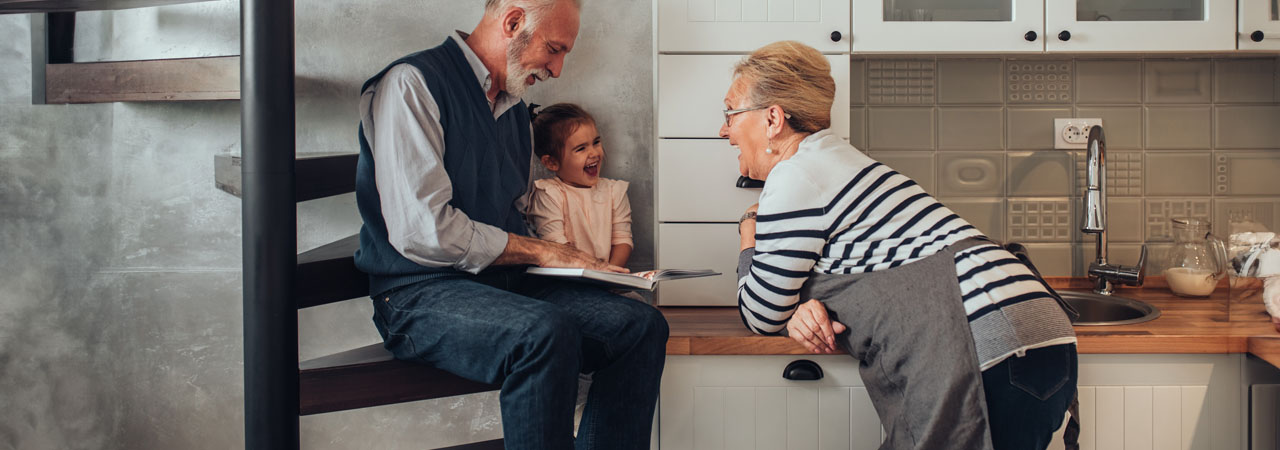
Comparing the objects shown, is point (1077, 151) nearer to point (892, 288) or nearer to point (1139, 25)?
point (1139, 25)

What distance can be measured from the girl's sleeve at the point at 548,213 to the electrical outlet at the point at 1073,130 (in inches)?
57.0

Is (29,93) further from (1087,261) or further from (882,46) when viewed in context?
(1087,261)

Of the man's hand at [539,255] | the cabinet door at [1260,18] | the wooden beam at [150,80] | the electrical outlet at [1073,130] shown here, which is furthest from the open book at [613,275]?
the cabinet door at [1260,18]

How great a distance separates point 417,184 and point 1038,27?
1565 mm

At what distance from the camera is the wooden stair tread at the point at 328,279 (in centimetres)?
163

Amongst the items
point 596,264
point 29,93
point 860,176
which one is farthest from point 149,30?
point 860,176

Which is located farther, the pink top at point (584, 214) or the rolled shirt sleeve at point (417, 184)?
the pink top at point (584, 214)

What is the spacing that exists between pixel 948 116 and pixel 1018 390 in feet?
3.75

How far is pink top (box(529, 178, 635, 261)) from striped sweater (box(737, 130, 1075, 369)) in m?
0.61

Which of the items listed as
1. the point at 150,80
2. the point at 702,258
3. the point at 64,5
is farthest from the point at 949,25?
the point at 150,80

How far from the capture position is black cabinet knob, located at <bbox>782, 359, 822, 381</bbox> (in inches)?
72.9

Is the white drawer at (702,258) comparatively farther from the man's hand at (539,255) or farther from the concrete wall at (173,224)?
the man's hand at (539,255)

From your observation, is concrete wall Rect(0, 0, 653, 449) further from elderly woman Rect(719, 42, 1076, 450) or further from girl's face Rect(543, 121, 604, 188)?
elderly woman Rect(719, 42, 1076, 450)

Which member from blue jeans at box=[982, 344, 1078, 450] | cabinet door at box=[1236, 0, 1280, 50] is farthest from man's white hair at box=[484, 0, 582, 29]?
cabinet door at box=[1236, 0, 1280, 50]
